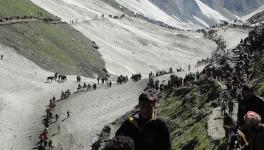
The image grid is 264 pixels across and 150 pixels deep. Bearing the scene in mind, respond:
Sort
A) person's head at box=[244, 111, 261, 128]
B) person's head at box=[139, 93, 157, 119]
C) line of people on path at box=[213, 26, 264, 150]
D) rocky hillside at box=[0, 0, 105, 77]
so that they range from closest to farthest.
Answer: person's head at box=[139, 93, 157, 119], person's head at box=[244, 111, 261, 128], line of people on path at box=[213, 26, 264, 150], rocky hillside at box=[0, 0, 105, 77]

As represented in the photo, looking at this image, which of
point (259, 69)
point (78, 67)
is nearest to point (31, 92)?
point (78, 67)

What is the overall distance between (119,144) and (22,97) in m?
87.5

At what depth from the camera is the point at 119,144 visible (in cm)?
1166

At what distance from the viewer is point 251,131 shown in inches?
595

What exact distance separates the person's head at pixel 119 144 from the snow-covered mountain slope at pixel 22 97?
58877 millimetres

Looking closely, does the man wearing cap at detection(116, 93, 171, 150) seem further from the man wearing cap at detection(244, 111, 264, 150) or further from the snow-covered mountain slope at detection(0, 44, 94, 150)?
the snow-covered mountain slope at detection(0, 44, 94, 150)

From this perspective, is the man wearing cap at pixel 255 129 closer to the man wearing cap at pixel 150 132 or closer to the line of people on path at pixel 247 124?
the line of people on path at pixel 247 124

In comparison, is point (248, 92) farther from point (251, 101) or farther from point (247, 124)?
point (247, 124)

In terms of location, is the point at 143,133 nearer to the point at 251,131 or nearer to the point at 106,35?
the point at 251,131

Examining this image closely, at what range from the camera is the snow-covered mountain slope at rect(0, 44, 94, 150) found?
242ft

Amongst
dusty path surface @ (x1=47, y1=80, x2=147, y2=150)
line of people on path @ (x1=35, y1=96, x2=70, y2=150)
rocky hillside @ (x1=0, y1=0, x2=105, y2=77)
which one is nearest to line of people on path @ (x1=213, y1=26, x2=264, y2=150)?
dusty path surface @ (x1=47, y1=80, x2=147, y2=150)

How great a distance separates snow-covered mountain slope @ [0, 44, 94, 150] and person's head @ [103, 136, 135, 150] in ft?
193

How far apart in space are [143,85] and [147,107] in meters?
89.7

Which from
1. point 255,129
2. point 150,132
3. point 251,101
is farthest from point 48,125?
point 150,132
